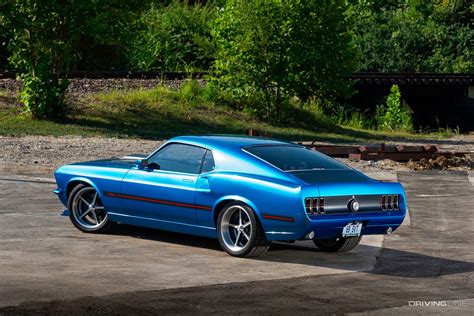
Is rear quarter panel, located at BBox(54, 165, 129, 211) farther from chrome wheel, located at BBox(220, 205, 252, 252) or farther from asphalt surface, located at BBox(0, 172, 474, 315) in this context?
chrome wheel, located at BBox(220, 205, 252, 252)

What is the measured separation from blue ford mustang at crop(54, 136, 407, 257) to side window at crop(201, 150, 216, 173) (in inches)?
0.5

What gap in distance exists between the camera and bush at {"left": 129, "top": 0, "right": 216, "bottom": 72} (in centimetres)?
4338

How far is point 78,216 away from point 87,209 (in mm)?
157

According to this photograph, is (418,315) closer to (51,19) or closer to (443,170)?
(443,170)

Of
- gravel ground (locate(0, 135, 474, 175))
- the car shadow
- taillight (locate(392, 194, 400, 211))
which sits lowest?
gravel ground (locate(0, 135, 474, 175))

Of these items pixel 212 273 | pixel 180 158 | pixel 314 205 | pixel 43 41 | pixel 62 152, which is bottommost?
pixel 62 152

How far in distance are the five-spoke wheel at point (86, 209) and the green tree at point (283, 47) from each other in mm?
22695

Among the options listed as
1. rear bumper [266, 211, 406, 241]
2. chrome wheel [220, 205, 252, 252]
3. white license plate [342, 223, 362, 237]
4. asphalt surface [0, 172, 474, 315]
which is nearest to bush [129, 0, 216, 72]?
asphalt surface [0, 172, 474, 315]

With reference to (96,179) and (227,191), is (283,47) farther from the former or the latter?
(227,191)

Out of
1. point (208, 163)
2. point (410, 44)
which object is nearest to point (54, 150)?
point (208, 163)

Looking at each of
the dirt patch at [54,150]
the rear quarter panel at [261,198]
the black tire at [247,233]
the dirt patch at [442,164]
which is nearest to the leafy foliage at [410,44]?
the dirt patch at [442,164]

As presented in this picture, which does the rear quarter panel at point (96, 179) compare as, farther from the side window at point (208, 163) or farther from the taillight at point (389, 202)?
the taillight at point (389, 202)

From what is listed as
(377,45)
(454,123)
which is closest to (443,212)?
(454,123)

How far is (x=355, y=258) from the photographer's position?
12312mm
